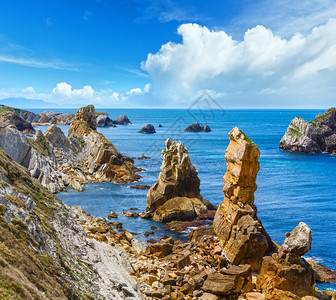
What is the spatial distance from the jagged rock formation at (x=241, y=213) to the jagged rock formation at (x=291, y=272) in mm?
4517

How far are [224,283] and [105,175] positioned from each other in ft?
160

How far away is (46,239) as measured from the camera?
14.4 metres

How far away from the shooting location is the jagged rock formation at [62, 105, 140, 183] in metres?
67.8

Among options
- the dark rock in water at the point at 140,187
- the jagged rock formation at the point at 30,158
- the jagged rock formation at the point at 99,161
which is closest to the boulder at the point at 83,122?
the jagged rock formation at the point at 99,161

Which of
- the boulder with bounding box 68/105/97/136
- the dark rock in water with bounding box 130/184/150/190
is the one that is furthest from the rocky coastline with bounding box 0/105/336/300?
the boulder with bounding box 68/105/97/136

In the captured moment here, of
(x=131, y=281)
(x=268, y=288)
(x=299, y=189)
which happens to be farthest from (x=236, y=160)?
(x=299, y=189)

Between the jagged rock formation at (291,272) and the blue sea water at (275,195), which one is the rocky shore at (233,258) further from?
the blue sea water at (275,195)

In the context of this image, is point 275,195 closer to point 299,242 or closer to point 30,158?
point 299,242

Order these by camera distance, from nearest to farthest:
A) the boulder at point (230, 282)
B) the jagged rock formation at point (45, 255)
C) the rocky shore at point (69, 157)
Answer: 1. the jagged rock formation at point (45, 255)
2. the boulder at point (230, 282)
3. the rocky shore at point (69, 157)

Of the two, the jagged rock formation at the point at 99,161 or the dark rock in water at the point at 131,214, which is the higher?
the jagged rock formation at the point at 99,161

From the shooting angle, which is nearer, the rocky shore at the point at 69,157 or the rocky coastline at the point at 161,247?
the rocky coastline at the point at 161,247

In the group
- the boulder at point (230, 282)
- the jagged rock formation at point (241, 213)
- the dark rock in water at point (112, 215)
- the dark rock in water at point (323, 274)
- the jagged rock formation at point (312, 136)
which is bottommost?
the dark rock in water at point (323, 274)

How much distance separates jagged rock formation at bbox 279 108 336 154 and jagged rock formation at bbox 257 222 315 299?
95.4 metres

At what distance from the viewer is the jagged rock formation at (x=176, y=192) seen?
45250 millimetres
